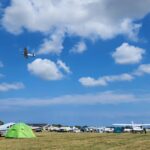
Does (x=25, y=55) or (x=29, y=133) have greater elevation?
(x=25, y=55)

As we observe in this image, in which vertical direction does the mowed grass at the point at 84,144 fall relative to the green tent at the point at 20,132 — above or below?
below

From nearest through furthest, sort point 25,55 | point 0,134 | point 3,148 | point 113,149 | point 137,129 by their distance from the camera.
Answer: point 113,149 → point 3,148 → point 25,55 → point 0,134 → point 137,129

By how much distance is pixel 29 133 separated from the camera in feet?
202

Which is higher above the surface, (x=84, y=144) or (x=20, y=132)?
(x=20, y=132)

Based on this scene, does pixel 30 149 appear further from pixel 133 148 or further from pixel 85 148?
pixel 133 148

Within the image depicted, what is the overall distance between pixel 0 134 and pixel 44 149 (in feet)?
112

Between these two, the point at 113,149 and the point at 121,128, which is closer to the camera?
the point at 113,149

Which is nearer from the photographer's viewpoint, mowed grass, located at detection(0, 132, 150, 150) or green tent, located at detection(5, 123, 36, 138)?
mowed grass, located at detection(0, 132, 150, 150)

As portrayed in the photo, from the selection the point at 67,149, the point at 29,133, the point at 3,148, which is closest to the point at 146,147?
the point at 67,149

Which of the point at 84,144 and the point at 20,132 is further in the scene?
the point at 20,132

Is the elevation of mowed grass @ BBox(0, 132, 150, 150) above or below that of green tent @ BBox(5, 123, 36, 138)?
below

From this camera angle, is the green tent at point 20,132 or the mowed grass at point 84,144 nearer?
the mowed grass at point 84,144

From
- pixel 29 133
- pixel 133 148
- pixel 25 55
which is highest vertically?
pixel 25 55

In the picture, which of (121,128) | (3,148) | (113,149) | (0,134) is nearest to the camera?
(113,149)
